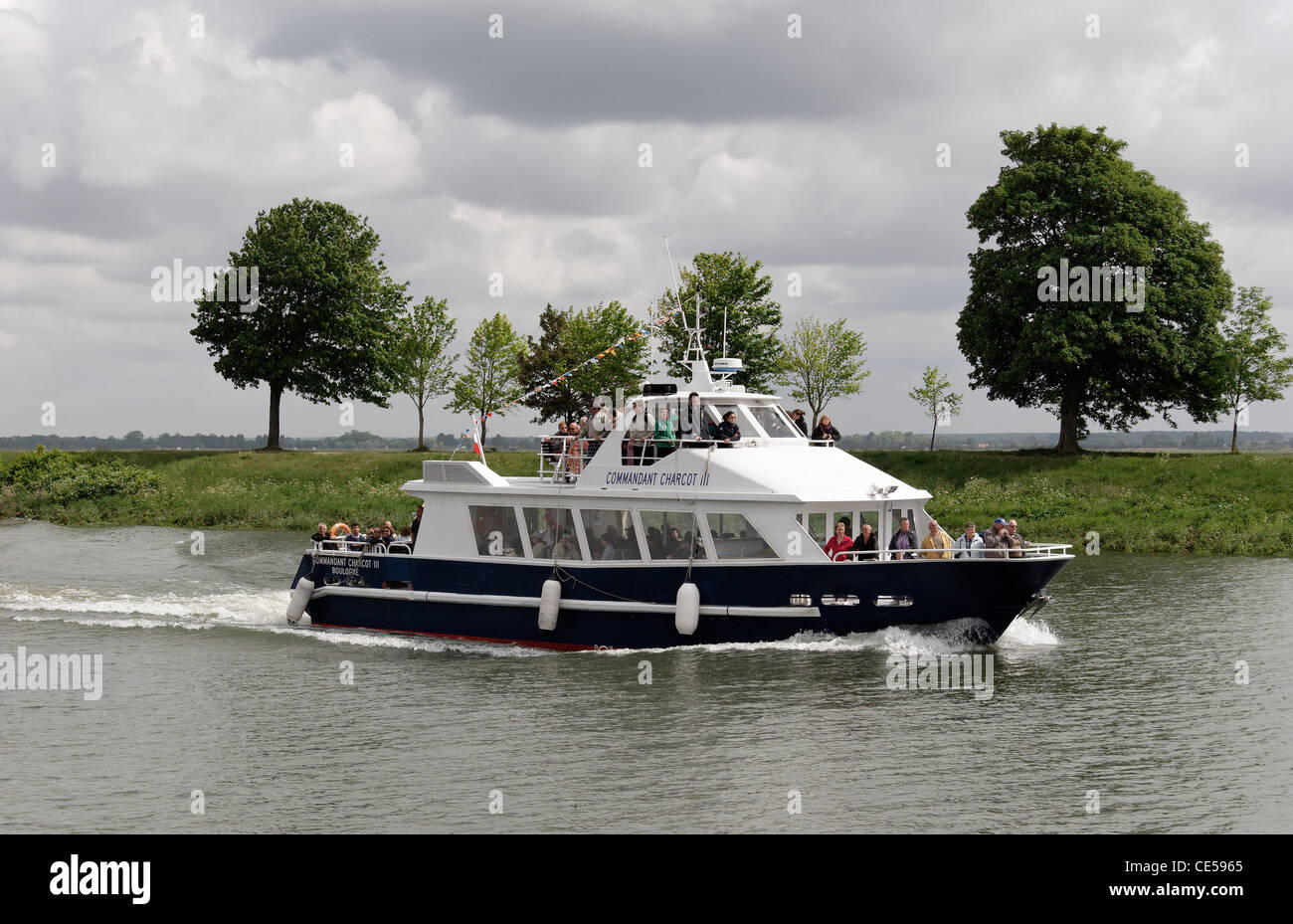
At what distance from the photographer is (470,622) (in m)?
25.0

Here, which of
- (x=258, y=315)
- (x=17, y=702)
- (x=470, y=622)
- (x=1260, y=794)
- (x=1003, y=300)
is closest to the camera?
(x=1260, y=794)

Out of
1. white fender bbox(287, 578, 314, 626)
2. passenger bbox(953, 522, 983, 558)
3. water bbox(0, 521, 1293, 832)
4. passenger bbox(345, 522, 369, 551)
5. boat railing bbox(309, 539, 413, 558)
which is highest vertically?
passenger bbox(953, 522, 983, 558)

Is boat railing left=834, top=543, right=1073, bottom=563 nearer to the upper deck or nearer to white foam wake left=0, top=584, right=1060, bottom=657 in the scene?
the upper deck

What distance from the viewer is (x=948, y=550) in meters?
22.1

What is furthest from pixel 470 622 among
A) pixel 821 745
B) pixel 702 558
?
pixel 821 745

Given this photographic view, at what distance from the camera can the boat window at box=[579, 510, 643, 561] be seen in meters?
23.6

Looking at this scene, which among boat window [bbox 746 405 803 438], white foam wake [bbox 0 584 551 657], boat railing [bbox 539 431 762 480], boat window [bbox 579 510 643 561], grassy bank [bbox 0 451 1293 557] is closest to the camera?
boat railing [bbox 539 431 762 480]

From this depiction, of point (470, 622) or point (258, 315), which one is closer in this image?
point (470, 622)

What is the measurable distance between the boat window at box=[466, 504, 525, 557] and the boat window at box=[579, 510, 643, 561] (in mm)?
1619

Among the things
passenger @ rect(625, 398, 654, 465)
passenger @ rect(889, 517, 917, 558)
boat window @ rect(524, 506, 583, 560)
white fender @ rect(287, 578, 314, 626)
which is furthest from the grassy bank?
white fender @ rect(287, 578, 314, 626)

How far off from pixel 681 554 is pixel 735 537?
1.05 metres

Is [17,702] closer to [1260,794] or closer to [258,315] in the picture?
[1260,794]

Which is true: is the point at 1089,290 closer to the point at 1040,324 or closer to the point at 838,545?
the point at 1040,324
